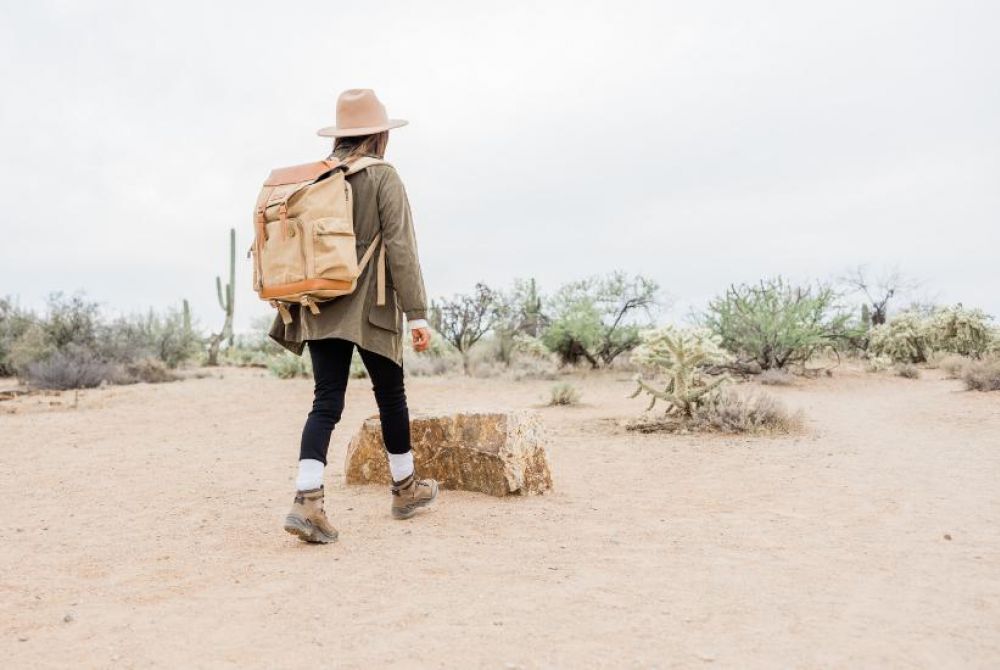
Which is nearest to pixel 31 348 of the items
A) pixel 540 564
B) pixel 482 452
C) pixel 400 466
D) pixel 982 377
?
pixel 482 452

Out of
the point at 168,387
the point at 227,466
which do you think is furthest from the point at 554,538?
the point at 168,387

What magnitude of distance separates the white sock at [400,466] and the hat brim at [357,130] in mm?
1658

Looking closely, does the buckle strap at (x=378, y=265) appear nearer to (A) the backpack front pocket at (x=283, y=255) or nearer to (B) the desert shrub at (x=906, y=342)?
(A) the backpack front pocket at (x=283, y=255)

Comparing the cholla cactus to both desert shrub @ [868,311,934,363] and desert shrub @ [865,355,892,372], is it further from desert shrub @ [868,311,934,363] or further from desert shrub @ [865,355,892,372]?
desert shrub @ [868,311,934,363]

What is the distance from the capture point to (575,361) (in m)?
16.6

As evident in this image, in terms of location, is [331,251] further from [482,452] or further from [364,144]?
[482,452]

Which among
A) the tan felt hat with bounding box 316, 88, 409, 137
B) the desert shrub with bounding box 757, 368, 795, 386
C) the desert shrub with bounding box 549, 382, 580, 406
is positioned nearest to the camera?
the tan felt hat with bounding box 316, 88, 409, 137

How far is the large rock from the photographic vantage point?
16.1 feet

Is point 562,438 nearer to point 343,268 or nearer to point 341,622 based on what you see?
point 343,268

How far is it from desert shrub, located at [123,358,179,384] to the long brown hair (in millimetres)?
11850

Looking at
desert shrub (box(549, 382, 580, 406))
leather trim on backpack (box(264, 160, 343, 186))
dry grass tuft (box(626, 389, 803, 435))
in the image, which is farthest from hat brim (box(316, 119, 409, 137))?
desert shrub (box(549, 382, 580, 406))

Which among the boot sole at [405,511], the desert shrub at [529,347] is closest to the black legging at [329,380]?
the boot sole at [405,511]

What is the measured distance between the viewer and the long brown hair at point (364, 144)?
4148 mm

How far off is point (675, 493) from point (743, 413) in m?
2.98
